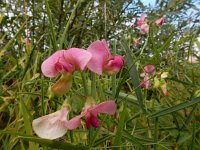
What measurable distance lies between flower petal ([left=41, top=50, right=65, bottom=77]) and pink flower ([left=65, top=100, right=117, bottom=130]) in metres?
0.07

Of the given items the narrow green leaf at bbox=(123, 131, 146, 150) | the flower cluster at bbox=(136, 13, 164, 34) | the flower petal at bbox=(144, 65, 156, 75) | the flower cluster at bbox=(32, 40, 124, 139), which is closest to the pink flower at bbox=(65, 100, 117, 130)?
the flower cluster at bbox=(32, 40, 124, 139)

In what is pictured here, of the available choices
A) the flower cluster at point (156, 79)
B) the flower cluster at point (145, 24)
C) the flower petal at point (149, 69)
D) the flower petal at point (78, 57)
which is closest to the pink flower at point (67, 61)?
the flower petal at point (78, 57)

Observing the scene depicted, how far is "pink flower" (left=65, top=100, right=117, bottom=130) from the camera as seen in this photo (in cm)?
46

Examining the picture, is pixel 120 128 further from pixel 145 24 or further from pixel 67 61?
pixel 145 24

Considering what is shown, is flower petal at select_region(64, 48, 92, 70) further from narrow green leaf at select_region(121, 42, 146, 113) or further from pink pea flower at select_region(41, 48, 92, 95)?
narrow green leaf at select_region(121, 42, 146, 113)

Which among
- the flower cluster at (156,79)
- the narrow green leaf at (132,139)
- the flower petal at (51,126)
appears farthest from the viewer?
the flower cluster at (156,79)

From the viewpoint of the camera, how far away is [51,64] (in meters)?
0.51

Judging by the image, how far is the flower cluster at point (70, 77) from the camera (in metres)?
0.46

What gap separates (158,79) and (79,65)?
0.40m

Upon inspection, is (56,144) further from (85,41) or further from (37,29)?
(37,29)

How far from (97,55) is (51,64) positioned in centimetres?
7

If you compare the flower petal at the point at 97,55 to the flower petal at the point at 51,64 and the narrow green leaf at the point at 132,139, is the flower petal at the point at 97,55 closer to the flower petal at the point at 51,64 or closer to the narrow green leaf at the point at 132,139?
the flower petal at the point at 51,64

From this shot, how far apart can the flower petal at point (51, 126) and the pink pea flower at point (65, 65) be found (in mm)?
32

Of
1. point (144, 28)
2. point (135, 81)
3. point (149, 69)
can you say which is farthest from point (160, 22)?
point (135, 81)
